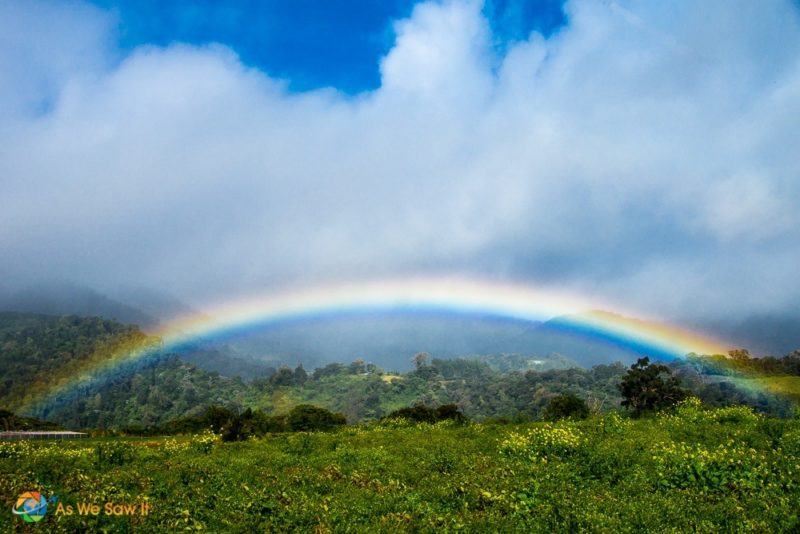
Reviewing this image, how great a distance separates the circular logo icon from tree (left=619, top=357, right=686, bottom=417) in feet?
262

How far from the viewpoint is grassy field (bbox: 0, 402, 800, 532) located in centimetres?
1176

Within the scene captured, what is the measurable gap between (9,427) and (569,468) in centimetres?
13762

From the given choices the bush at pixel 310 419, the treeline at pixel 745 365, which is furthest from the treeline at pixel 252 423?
the treeline at pixel 745 365

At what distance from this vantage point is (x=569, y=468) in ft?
57.3

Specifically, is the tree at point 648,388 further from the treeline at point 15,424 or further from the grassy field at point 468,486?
the treeline at point 15,424

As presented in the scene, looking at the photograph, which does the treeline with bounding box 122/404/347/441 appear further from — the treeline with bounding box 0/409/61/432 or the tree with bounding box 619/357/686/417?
the tree with bounding box 619/357/686/417

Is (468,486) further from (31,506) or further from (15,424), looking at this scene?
(15,424)

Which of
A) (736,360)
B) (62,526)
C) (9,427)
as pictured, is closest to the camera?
(62,526)

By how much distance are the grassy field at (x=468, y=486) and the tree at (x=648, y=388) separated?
58598 mm

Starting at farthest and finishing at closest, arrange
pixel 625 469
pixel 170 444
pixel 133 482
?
1. pixel 170 444
2. pixel 625 469
3. pixel 133 482

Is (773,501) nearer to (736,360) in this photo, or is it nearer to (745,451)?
(745,451)

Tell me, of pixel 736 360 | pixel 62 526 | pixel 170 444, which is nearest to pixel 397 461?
pixel 62 526

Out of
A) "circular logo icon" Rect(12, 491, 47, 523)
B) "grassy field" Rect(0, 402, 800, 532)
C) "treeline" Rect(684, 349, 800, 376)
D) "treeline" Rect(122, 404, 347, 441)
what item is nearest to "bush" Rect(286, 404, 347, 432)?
"treeline" Rect(122, 404, 347, 441)

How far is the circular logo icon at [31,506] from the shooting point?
37.3 ft
